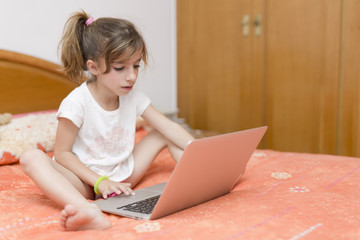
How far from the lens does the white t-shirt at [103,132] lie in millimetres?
1292

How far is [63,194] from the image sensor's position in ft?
3.40

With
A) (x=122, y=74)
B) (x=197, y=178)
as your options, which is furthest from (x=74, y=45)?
(x=197, y=178)

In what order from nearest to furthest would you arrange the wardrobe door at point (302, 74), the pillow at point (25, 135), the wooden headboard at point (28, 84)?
1. the pillow at point (25, 135)
2. the wooden headboard at point (28, 84)
3. the wardrobe door at point (302, 74)

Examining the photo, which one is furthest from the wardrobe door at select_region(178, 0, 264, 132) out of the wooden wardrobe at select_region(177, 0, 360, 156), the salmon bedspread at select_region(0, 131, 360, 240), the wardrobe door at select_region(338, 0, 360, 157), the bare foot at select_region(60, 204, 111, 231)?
the bare foot at select_region(60, 204, 111, 231)

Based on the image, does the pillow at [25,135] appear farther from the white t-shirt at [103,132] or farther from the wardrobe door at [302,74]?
the wardrobe door at [302,74]

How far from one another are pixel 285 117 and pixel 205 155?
5.54ft

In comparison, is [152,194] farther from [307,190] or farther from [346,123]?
[346,123]

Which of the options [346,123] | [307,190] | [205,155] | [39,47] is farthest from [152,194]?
[346,123]

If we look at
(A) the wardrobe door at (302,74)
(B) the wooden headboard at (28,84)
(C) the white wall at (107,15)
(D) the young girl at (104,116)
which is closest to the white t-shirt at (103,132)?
(D) the young girl at (104,116)

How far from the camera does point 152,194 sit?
3.92ft

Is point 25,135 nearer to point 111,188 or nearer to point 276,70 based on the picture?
point 111,188

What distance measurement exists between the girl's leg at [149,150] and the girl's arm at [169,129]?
0.04 metres

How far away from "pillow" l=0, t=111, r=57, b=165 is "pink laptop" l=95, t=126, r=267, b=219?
0.58 m

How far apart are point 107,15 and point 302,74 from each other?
1.17 meters
